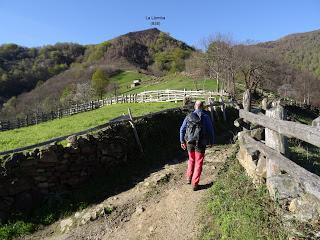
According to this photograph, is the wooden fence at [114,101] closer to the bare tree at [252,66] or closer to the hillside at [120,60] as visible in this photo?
the bare tree at [252,66]

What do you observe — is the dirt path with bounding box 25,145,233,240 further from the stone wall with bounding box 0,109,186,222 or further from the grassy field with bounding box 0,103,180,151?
the grassy field with bounding box 0,103,180,151

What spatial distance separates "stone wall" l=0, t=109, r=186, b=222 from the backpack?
4.54 m

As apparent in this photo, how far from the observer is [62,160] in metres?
11.9

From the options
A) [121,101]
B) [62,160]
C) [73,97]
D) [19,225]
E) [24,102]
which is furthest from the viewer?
[24,102]

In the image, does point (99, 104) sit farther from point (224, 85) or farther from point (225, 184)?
point (225, 184)

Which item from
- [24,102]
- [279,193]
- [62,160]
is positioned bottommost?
[24,102]

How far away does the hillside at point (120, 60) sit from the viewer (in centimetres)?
11855

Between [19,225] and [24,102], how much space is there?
346 feet

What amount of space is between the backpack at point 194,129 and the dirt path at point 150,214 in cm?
123

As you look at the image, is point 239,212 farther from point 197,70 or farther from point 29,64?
point 29,64

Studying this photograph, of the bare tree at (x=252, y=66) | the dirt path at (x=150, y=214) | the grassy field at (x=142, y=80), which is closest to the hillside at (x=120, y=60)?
the grassy field at (x=142, y=80)

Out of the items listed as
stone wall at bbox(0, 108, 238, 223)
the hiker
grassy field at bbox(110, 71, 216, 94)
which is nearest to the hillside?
grassy field at bbox(110, 71, 216, 94)

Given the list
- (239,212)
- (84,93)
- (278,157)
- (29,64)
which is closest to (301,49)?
(29,64)

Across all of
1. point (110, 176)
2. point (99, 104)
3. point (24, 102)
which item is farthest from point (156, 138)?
point (24, 102)
